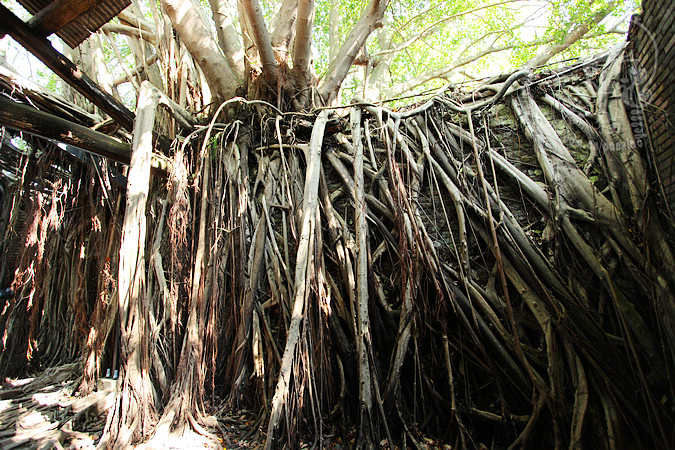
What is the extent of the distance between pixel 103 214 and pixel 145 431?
2.06 m

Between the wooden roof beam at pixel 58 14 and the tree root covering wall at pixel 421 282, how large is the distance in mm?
896

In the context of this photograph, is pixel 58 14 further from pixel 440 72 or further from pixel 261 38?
pixel 440 72

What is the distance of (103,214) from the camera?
3.18 meters

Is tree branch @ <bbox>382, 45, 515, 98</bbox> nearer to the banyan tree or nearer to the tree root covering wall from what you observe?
the banyan tree

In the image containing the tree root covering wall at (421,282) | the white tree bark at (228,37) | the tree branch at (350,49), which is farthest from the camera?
the tree branch at (350,49)

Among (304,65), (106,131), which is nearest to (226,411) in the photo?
(106,131)

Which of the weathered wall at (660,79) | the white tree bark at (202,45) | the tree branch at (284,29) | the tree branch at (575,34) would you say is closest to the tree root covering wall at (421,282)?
the weathered wall at (660,79)

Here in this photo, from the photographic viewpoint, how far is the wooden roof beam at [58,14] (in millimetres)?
1828

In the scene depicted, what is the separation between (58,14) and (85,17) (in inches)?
6.2

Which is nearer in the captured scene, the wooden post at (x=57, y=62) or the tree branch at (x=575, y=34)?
the wooden post at (x=57, y=62)

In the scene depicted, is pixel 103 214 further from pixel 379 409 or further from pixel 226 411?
pixel 379 409

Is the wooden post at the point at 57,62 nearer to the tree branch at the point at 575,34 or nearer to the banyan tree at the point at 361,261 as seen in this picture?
the banyan tree at the point at 361,261

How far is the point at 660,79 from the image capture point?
1.50m

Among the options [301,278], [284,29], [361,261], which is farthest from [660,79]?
[284,29]
